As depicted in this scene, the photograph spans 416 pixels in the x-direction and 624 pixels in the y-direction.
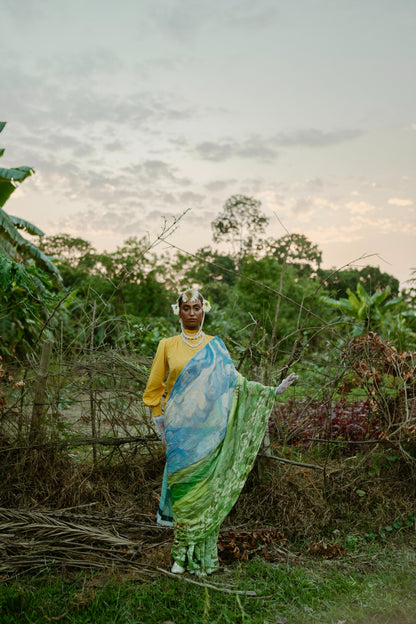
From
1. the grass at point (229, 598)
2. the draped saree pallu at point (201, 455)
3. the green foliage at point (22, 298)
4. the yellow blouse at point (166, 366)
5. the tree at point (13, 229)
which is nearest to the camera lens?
the grass at point (229, 598)

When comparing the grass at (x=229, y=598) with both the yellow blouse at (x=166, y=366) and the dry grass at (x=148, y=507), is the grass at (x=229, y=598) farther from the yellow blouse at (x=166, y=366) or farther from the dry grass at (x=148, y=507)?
the yellow blouse at (x=166, y=366)

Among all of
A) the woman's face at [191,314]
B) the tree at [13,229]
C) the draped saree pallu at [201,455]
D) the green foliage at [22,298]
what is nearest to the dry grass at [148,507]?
the draped saree pallu at [201,455]

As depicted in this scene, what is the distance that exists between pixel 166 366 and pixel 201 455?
663 millimetres

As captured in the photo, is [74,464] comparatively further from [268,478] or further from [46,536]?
[268,478]

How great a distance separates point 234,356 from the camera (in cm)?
588

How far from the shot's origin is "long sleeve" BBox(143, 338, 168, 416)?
363cm

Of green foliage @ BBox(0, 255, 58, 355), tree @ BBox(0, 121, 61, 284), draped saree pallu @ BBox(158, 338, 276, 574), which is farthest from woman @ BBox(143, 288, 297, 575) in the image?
tree @ BBox(0, 121, 61, 284)

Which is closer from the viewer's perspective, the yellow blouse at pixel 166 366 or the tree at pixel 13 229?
the yellow blouse at pixel 166 366

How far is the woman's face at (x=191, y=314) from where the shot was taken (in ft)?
11.8

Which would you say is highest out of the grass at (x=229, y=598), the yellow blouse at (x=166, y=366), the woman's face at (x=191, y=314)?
the woman's face at (x=191, y=314)

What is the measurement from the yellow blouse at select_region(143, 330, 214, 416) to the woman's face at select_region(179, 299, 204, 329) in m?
0.06

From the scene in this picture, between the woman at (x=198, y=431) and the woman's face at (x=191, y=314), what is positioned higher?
the woman's face at (x=191, y=314)

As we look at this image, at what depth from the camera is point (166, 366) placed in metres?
3.67

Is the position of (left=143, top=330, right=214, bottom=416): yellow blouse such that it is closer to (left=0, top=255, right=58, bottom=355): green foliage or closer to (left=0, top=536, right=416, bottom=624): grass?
(left=0, top=536, right=416, bottom=624): grass
